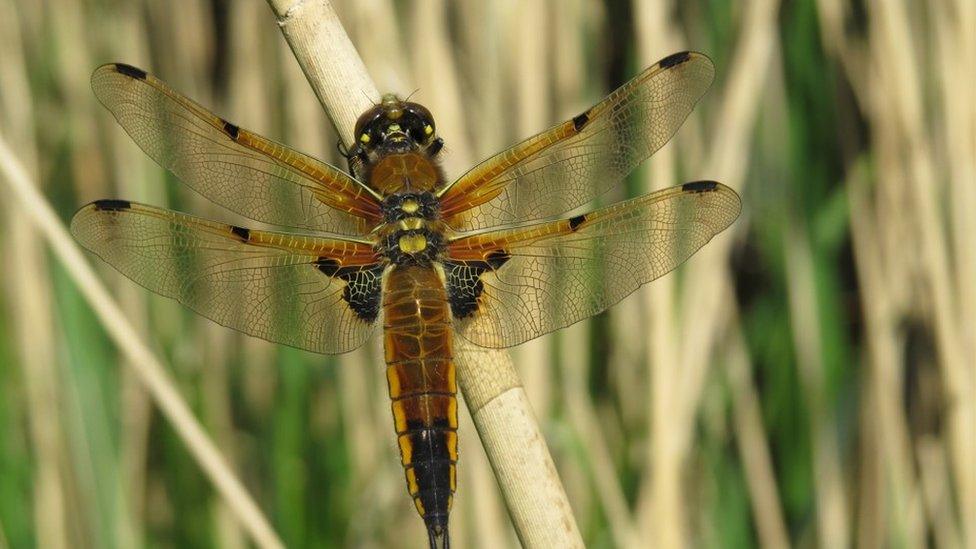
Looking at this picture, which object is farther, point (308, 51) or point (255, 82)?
point (255, 82)

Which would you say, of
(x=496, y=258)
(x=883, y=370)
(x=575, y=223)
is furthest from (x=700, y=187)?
(x=883, y=370)

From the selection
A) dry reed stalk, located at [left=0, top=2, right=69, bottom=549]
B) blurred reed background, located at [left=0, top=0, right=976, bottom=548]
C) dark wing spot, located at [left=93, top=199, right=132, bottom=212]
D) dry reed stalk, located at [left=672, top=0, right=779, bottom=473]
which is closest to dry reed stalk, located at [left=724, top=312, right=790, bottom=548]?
blurred reed background, located at [left=0, top=0, right=976, bottom=548]

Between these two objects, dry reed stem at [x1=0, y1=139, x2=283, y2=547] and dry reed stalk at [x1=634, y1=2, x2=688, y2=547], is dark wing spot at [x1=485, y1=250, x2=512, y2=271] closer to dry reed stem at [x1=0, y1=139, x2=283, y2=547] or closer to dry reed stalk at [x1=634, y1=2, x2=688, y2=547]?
dry reed stalk at [x1=634, y1=2, x2=688, y2=547]

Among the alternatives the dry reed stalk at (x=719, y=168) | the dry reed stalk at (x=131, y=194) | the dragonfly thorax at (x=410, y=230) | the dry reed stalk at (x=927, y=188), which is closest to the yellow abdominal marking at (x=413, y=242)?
the dragonfly thorax at (x=410, y=230)

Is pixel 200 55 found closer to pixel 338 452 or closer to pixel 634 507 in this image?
pixel 338 452

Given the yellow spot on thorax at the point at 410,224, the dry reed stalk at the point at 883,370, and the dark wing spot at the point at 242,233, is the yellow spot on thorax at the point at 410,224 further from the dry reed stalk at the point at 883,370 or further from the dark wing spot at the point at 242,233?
the dry reed stalk at the point at 883,370

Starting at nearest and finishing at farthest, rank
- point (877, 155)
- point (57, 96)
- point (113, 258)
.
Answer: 1. point (113, 258)
2. point (877, 155)
3. point (57, 96)

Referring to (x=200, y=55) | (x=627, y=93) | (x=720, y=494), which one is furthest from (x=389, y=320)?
(x=200, y=55)
